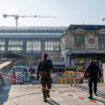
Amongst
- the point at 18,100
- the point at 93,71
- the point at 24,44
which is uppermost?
the point at 24,44

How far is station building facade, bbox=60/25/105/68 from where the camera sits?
3622cm

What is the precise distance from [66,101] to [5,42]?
179ft

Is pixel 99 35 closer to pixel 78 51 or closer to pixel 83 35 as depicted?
pixel 83 35

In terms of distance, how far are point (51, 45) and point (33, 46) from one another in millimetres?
6602

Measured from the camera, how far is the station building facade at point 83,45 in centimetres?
3622

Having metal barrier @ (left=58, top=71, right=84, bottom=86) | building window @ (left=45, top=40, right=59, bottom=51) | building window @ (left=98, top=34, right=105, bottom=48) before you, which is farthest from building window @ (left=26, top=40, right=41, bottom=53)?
metal barrier @ (left=58, top=71, right=84, bottom=86)

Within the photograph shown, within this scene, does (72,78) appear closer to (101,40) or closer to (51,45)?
(101,40)

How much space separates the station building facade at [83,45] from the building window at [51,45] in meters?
20.1

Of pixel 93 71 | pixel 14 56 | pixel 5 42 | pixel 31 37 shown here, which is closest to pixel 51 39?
pixel 31 37

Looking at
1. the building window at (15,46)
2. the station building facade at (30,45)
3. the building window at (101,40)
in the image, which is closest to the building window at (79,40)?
the building window at (101,40)

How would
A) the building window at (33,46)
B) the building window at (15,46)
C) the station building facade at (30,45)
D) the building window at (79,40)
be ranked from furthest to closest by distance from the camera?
the building window at (15,46) < the building window at (33,46) < the station building facade at (30,45) < the building window at (79,40)

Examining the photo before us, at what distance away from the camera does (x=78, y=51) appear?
119ft

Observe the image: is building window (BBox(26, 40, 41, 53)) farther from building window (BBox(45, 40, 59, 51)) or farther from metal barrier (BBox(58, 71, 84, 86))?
metal barrier (BBox(58, 71, 84, 86))

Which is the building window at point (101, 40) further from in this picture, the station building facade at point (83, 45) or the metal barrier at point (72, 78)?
the metal barrier at point (72, 78)
